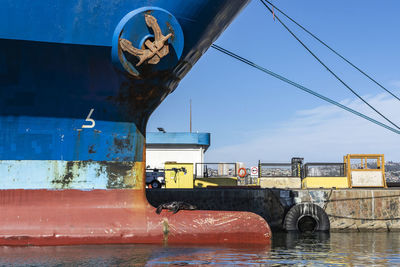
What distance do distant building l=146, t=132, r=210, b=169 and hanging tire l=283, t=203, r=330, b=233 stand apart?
49.4 feet

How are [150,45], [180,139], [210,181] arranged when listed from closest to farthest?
[150,45], [210,181], [180,139]

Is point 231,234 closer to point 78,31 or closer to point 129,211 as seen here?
point 129,211

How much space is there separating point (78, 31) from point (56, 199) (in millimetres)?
3297

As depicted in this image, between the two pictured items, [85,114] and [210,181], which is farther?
[210,181]

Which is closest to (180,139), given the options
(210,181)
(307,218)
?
(210,181)

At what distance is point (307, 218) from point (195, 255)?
6723 millimetres

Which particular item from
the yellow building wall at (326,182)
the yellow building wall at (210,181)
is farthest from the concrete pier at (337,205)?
the yellow building wall at (210,181)

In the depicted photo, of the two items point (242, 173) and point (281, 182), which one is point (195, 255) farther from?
point (242, 173)

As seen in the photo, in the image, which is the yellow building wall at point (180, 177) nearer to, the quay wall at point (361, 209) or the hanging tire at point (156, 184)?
the hanging tire at point (156, 184)

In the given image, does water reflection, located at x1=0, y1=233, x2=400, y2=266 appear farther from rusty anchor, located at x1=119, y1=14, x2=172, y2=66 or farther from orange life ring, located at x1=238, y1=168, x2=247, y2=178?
orange life ring, located at x1=238, y1=168, x2=247, y2=178

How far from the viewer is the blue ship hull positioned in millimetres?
7852

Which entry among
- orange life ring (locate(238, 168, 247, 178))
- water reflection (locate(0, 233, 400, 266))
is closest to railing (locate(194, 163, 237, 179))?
orange life ring (locate(238, 168, 247, 178))

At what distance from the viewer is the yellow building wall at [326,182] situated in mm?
19281

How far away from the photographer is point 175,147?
27.9m
